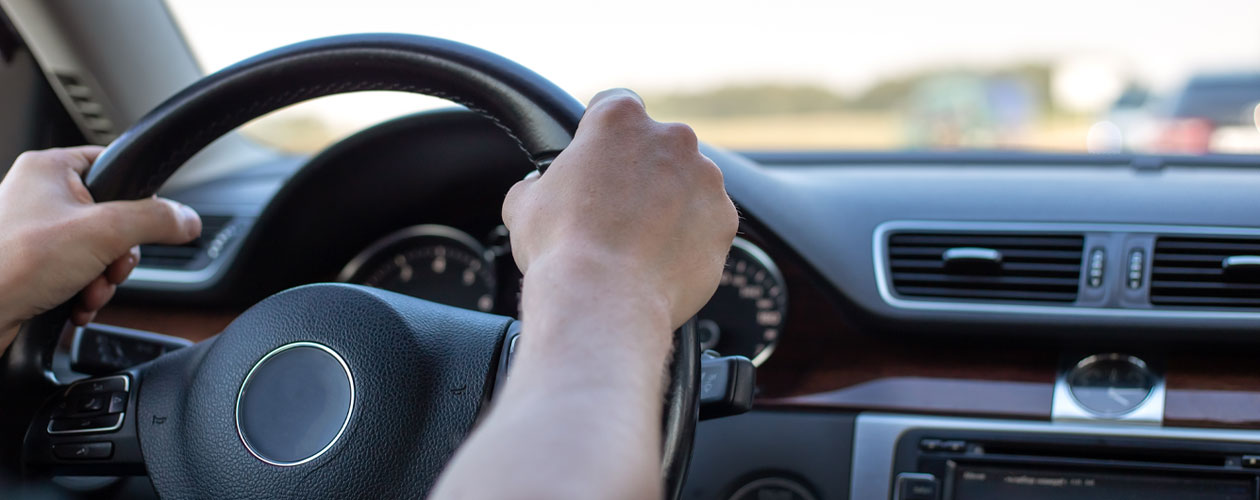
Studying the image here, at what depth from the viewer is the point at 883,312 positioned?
6.05ft

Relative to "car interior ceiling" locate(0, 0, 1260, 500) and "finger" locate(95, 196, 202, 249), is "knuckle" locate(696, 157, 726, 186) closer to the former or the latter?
"car interior ceiling" locate(0, 0, 1260, 500)

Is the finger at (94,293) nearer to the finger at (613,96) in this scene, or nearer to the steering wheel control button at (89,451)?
the steering wheel control button at (89,451)

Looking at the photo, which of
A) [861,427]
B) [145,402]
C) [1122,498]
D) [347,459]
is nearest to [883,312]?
[861,427]

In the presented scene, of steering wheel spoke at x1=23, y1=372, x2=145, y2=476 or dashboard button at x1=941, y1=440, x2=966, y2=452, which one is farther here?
dashboard button at x1=941, y1=440, x2=966, y2=452

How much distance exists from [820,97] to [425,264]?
1862 centimetres

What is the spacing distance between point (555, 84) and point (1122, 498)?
1.19 m

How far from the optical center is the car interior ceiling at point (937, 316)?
1765 millimetres

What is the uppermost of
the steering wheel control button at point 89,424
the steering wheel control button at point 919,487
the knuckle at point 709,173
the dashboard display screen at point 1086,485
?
the knuckle at point 709,173

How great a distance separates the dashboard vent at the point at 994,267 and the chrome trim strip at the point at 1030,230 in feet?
0.06

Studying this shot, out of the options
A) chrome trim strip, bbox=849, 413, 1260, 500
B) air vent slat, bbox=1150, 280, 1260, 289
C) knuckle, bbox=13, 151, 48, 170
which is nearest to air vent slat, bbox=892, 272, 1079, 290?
air vent slat, bbox=1150, 280, 1260, 289

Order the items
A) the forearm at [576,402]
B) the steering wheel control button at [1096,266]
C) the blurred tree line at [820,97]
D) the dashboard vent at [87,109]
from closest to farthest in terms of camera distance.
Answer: the forearm at [576,402] → the steering wheel control button at [1096,266] → the dashboard vent at [87,109] → the blurred tree line at [820,97]

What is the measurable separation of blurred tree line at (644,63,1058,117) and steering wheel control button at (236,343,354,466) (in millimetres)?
16234

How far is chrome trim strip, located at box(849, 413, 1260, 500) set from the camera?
5.87ft

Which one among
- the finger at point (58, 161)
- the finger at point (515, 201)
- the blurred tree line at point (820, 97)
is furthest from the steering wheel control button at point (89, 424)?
the blurred tree line at point (820, 97)
